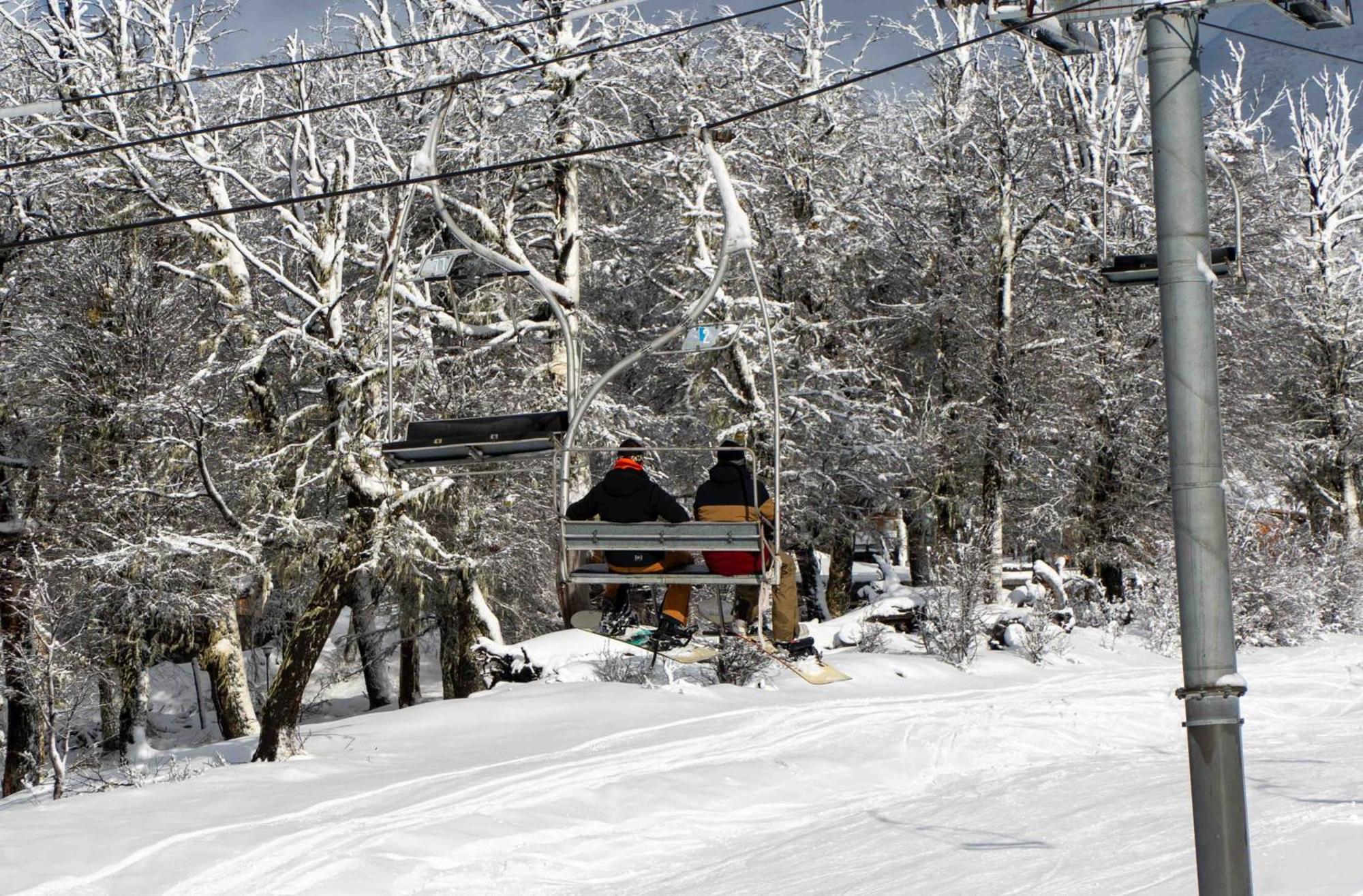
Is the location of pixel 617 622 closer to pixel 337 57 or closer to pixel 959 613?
pixel 959 613

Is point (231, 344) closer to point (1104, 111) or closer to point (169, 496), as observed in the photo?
point (169, 496)

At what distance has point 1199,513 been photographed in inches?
224

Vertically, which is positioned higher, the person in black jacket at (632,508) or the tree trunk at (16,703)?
the person in black jacket at (632,508)

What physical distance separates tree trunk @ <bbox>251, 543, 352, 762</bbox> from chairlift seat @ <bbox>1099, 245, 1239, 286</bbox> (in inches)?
384

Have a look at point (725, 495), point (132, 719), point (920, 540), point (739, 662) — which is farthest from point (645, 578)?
point (920, 540)

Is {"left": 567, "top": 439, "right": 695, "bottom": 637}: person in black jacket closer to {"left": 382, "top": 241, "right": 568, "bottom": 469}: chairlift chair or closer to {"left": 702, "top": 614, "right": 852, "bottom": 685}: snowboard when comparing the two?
{"left": 382, "top": 241, "right": 568, "bottom": 469}: chairlift chair

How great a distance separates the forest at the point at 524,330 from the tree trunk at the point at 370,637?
23 cm

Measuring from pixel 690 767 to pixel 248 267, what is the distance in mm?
16249

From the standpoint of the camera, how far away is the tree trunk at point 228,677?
22.9 meters

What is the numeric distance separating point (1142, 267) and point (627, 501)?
7653 millimetres

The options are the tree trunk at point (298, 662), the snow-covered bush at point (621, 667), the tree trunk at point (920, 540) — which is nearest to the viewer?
the tree trunk at point (298, 662)

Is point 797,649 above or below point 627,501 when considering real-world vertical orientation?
below

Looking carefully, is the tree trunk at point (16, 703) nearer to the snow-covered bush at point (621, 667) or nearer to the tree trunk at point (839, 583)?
the snow-covered bush at point (621, 667)

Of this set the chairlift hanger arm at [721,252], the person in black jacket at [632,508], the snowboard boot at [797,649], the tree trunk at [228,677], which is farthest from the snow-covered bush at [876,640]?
the tree trunk at [228,677]
